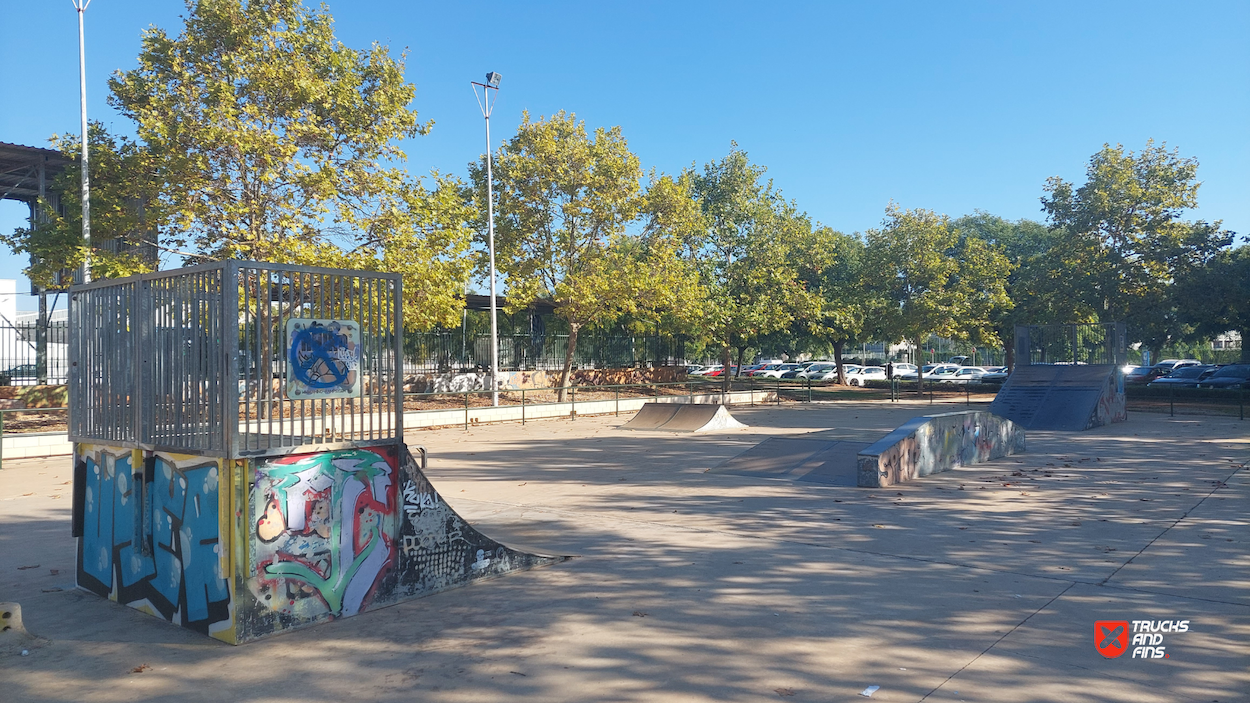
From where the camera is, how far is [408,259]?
21719 mm

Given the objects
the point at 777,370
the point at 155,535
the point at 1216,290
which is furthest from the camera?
the point at 777,370

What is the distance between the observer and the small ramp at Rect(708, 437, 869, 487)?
12.6 metres

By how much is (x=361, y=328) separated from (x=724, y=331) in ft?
93.3

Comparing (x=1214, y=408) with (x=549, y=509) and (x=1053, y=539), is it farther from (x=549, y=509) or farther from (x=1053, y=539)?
(x=549, y=509)

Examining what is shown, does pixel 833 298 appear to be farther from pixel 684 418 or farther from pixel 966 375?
pixel 684 418

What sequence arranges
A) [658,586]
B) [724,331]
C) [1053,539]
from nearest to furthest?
[658,586], [1053,539], [724,331]

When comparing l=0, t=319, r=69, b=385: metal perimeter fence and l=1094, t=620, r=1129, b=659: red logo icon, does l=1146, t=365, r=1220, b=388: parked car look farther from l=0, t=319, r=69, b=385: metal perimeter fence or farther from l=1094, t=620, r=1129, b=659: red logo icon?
l=0, t=319, r=69, b=385: metal perimeter fence

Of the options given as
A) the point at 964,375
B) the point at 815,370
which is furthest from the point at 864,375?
the point at 964,375

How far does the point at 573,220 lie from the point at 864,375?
25.4m

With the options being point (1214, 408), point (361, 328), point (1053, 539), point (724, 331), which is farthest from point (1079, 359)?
point (361, 328)

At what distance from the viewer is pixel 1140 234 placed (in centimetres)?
3241

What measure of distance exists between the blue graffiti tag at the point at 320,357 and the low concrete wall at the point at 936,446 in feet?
27.1

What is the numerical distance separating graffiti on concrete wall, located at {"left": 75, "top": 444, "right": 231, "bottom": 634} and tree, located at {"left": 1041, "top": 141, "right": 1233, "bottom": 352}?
114ft

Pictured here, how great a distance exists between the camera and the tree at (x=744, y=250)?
1340 inches
